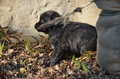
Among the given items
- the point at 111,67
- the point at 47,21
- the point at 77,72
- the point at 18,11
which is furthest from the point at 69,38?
the point at 18,11

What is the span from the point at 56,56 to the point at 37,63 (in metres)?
0.36

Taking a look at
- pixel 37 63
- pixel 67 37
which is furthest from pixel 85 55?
pixel 37 63

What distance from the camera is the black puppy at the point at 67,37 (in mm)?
4262

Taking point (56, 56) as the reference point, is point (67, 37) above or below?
above

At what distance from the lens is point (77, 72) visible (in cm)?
375

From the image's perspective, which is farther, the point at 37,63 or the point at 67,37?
the point at 67,37

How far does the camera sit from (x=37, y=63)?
4199 millimetres

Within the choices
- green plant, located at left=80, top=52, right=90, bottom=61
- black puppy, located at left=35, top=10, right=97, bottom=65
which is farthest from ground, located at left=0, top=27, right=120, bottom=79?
black puppy, located at left=35, top=10, right=97, bottom=65

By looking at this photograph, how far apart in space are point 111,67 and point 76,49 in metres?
0.99

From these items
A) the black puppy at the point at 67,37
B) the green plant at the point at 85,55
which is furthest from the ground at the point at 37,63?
the black puppy at the point at 67,37

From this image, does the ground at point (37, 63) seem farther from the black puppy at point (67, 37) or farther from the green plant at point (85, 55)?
the black puppy at point (67, 37)

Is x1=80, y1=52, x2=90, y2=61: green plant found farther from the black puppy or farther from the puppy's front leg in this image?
the puppy's front leg

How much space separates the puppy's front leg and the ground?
0.28 feet

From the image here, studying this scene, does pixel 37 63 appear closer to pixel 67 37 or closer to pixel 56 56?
pixel 56 56
